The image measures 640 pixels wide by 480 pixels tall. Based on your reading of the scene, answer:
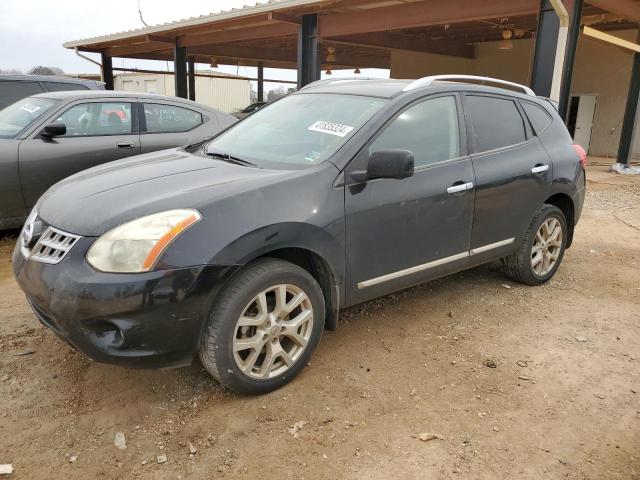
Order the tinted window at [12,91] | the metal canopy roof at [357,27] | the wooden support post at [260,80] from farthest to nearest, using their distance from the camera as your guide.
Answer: the wooden support post at [260,80] < the metal canopy roof at [357,27] < the tinted window at [12,91]

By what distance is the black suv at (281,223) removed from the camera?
2.46m

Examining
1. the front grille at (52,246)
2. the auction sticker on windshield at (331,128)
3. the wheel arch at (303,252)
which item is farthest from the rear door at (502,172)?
the front grille at (52,246)

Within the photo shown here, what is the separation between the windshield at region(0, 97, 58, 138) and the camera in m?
5.40

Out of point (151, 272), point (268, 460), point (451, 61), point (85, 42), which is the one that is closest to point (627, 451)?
point (268, 460)

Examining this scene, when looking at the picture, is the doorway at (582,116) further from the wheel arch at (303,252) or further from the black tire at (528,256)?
the wheel arch at (303,252)

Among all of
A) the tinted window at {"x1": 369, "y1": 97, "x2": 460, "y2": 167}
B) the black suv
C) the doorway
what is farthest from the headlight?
the doorway

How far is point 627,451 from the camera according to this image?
253cm

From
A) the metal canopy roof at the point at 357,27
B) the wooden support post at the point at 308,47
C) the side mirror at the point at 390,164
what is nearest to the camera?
the side mirror at the point at 390,164

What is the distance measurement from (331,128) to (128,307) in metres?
1.66

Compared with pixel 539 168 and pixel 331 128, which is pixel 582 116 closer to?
pixel 539 168

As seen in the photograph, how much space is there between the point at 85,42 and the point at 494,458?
19631mm

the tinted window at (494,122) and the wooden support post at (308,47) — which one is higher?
the wooden support post at (308,47)

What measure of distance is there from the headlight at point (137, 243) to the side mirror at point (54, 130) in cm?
341

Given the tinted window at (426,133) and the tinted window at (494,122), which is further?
the tinted window at (494,122)
